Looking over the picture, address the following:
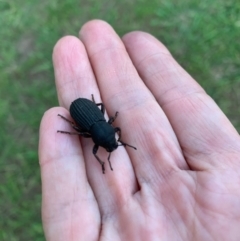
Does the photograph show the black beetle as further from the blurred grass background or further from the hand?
the blurred grass background

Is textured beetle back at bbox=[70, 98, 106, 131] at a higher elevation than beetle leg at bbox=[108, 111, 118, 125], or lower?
higher

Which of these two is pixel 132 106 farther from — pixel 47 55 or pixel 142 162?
pixel 47 55

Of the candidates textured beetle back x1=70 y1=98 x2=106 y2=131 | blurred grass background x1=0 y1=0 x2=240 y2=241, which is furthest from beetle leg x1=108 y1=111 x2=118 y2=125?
blurred grass background x1=0 y1=0 x2=240 y2=241

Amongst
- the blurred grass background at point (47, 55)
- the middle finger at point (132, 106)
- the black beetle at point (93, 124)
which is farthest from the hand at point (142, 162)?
the blurred grass background at point (47, 55)

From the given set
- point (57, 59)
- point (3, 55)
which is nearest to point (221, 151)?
point (57, 59)

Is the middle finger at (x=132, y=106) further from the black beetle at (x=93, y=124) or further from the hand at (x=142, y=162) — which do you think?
the black beetle at (x=93, y=124)

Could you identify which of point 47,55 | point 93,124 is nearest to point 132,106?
point 93,124
